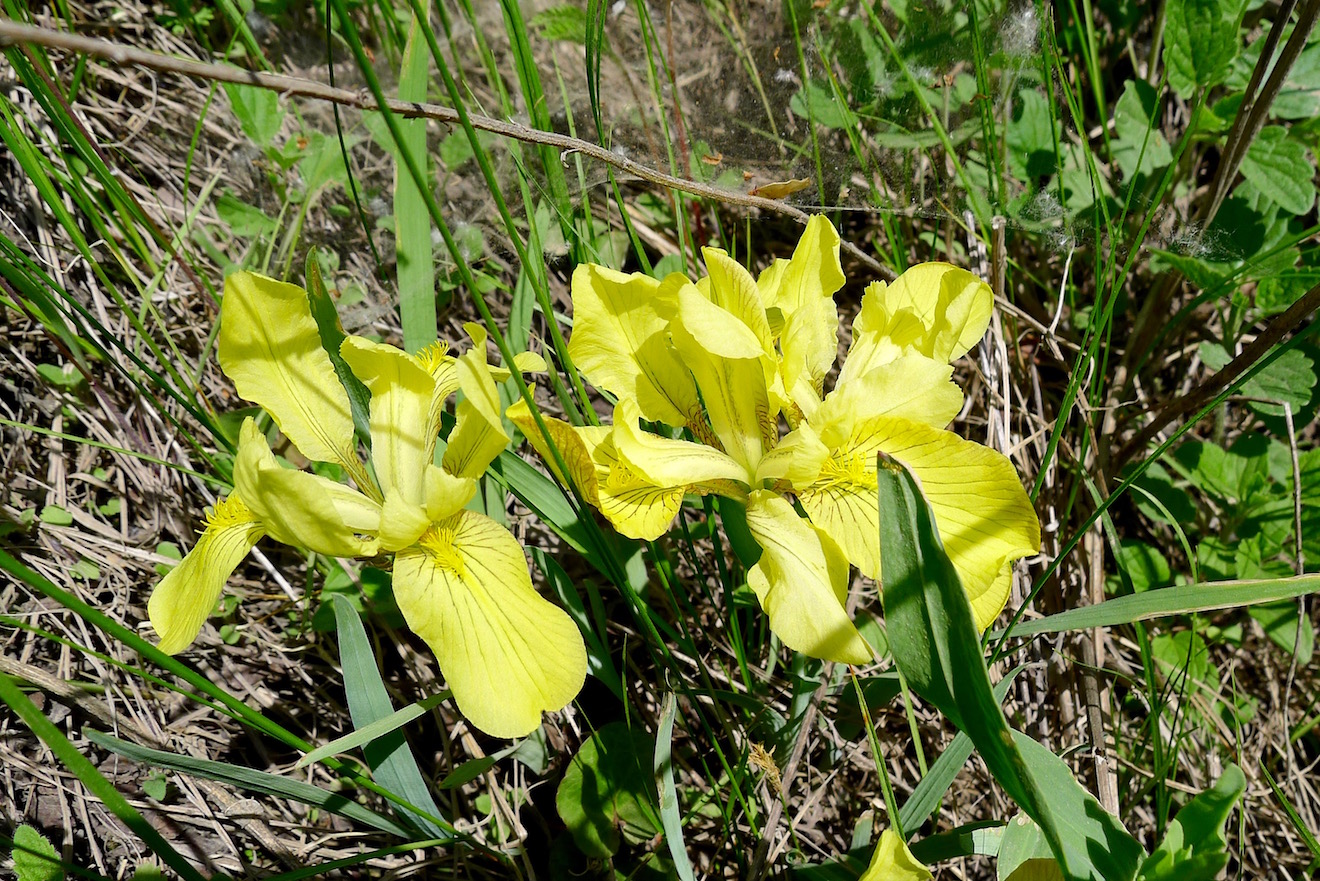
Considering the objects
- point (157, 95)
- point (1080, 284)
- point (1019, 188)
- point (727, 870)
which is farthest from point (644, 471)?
point (157, 95)

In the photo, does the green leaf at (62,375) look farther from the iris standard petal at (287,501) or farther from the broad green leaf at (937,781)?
the broad green leaf at (937,781)

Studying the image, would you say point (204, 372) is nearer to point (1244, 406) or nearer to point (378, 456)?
point (378, 456)

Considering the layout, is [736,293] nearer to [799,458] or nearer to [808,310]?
[808,310]

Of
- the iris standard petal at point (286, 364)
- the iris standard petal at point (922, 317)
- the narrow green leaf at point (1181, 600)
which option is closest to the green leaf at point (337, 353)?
the iris standard petal at point (286, 364)

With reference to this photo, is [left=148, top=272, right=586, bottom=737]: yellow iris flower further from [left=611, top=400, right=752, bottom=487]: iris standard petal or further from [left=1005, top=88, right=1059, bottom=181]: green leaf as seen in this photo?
[left=1005, top=88, right=1059, bottom=181]: green leaf

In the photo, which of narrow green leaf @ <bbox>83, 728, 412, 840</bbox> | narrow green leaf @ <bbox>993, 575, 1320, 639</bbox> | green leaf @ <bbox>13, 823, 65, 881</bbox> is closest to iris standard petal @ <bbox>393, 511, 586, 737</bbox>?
narrow green leaf @ <bbox>83, 728, 412, 840</bbox>

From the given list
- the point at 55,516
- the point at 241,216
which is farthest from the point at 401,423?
the point at 241,216

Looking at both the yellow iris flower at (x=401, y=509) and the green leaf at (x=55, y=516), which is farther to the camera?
the green leaf at (x=55, y=516)
